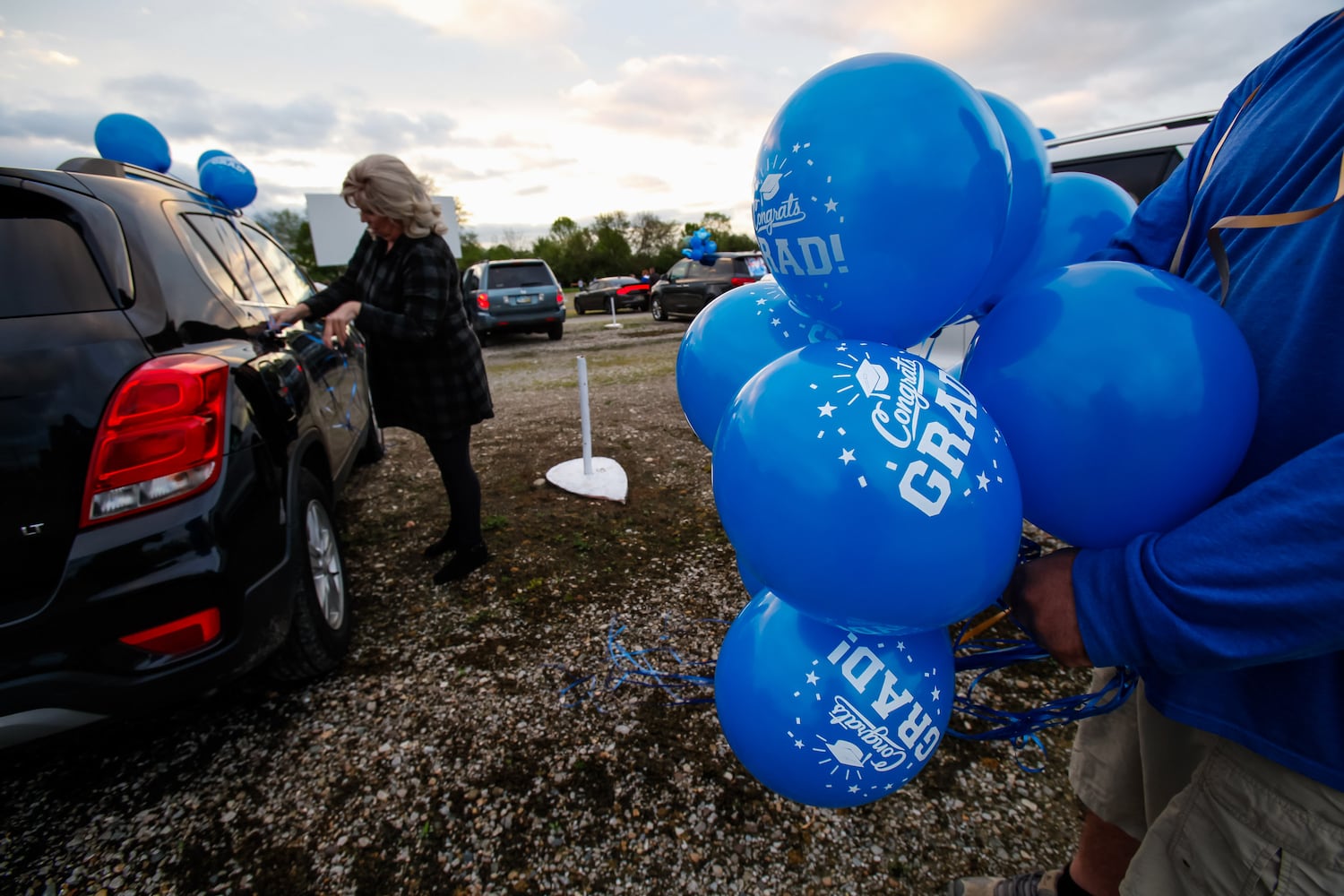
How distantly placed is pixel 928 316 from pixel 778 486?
448mm

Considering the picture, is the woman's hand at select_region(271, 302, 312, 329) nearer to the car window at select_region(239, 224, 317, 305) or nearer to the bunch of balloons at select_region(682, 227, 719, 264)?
the car window at select_region(239, 224, 317, 305)

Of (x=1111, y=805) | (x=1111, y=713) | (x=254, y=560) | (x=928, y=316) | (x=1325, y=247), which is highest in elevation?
(x=1325, y=247)

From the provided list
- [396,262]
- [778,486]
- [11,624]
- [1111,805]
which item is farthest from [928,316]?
[396,262]

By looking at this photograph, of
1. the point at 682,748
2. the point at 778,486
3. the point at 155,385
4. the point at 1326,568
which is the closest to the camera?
the point at 1326,568

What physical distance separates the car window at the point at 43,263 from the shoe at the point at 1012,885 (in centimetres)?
269

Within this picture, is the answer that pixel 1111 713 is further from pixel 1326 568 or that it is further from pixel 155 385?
pixel 155 385

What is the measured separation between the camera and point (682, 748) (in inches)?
76.9

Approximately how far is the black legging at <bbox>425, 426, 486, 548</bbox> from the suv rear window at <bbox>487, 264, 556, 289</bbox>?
10.3 meters

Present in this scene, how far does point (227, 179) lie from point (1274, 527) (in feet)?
17.7

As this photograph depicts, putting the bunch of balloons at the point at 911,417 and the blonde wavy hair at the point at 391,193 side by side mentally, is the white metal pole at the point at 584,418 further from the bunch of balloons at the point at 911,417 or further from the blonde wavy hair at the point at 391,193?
the bunch of balloons at the point at 911,417

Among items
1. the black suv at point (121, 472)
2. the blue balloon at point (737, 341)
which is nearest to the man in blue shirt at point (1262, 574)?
the blue balloon at point (737, 341)

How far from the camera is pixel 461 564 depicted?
3025 millimetres

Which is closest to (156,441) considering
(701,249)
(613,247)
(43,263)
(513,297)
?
(43,263)

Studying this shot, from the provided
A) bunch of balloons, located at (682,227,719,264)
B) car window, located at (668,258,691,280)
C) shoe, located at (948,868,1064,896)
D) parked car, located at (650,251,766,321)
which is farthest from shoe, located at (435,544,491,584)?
car window, located at (668,258,691,280)
